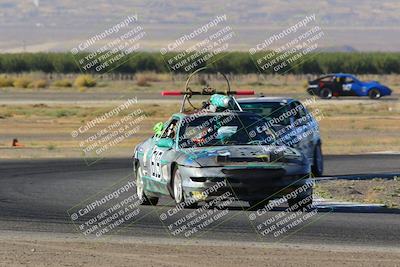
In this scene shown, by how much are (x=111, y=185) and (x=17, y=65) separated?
110 m

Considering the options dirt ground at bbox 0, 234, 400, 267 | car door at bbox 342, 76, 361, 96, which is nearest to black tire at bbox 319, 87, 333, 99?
car door at bbox 342, 76, 361, 96

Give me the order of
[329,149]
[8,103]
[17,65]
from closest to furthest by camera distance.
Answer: [329,149], [8,103], [17,65]

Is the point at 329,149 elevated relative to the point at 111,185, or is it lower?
lower

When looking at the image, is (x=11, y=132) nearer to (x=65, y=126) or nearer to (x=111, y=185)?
(x=65, y=126)

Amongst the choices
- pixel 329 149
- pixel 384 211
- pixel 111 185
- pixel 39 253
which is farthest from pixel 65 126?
pixel 39 253

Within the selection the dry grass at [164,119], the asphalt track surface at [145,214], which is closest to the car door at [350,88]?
the dry grass at [164,119]

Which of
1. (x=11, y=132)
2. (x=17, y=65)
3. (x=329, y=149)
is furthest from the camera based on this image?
(x=17, y=65)

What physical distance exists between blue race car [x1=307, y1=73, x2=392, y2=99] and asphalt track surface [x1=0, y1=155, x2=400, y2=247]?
4323cm

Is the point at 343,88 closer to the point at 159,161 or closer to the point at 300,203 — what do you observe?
the point at 159,161

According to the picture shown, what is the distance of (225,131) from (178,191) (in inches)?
47.2

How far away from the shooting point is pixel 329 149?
113ft

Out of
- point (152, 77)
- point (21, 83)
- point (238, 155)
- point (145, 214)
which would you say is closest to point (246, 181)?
point (238, 155)

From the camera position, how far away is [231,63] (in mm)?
124625

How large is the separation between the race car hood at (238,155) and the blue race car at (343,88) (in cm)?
5274
